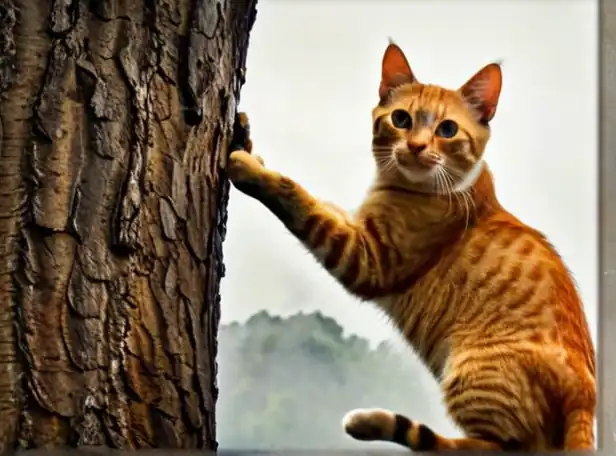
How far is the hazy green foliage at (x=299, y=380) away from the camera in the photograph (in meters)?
1.22

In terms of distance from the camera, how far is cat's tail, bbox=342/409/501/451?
1.16 m

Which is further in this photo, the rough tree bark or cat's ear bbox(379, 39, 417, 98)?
cat's ear bbox(379, 39, 417, 98)

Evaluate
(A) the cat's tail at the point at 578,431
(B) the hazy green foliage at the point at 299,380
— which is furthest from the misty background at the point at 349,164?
(A) the cat's tail at the point at 578,431

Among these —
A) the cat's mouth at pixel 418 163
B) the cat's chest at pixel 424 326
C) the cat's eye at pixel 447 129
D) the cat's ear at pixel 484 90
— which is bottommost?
the cat's chest at pixel 424 326

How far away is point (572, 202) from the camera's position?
128 cm

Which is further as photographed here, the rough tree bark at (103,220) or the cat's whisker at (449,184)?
the cat's whisker at (449,184)

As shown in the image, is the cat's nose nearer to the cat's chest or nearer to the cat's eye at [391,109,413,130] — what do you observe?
the cat's eye at [391,109,413,130]

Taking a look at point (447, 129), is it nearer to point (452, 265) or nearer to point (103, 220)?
point (452, 265)

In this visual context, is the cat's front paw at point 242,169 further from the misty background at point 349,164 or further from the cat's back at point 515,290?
the cat's back at point 515,290

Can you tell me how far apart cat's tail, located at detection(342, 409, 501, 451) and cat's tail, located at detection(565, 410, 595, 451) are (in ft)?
0.38

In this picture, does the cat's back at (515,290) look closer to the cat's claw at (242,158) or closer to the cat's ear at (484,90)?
the cat's ear at (484,90)

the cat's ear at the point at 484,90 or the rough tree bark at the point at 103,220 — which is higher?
the cat's ear at the point at 484,90

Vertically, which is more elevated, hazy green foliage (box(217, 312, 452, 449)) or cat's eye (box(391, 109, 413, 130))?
cat's eye (box(391, 109, 413, 130))

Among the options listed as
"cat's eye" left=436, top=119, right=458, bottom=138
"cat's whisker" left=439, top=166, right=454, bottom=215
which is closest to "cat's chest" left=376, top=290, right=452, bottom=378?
"cat's whisker" left=439, top=166, right=454, bottom=215
